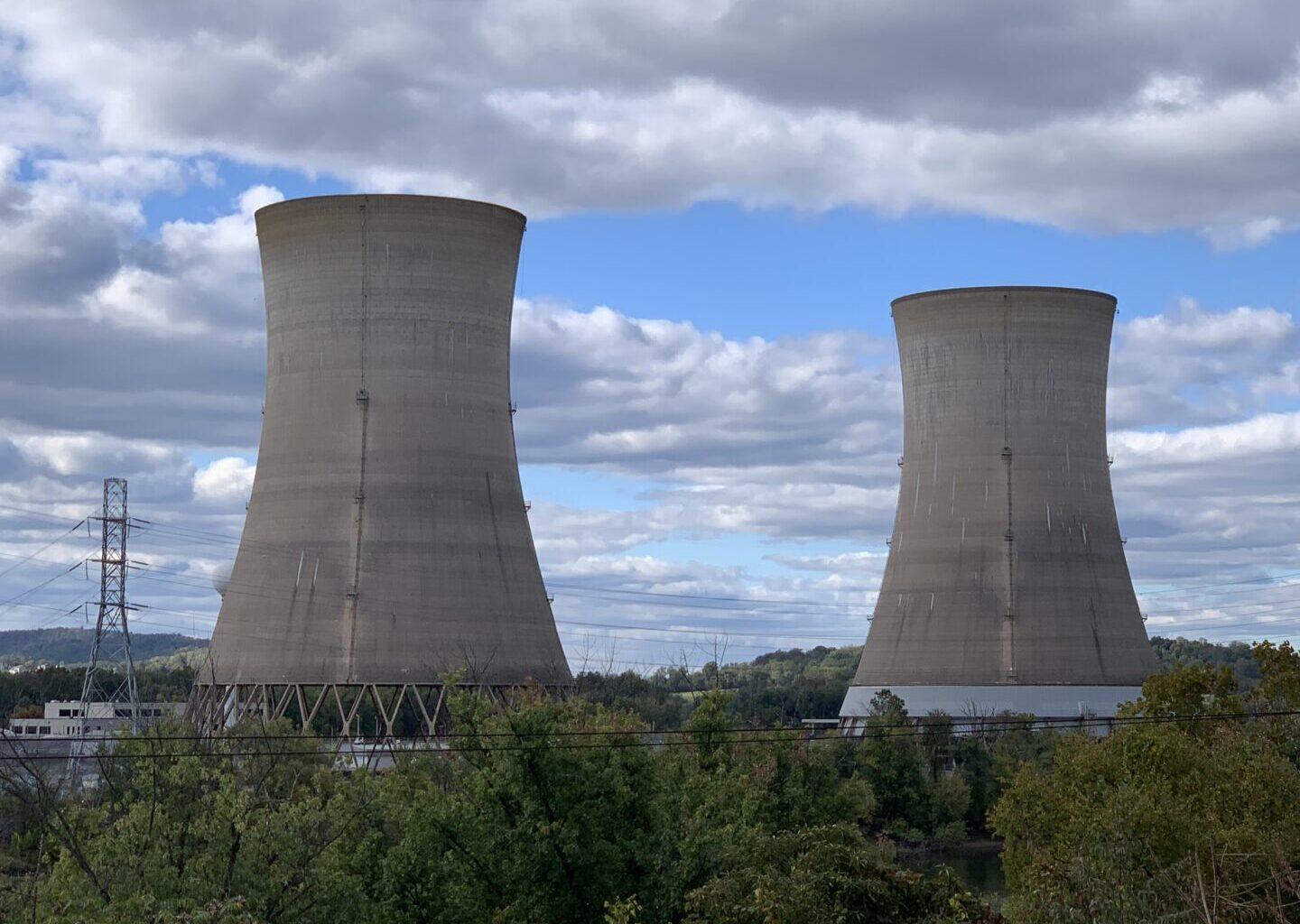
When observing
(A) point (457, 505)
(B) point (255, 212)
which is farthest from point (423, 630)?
(B) point (255, 212)

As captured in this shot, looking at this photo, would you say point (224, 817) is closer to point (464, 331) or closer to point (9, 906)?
point (9, 906)

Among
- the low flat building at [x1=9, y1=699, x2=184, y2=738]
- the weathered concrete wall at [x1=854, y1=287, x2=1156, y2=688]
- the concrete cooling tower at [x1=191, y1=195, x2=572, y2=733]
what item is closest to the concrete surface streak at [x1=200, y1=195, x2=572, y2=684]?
the concrete cooling tower at [x1=191, y1=195, x2=572, y2=733]

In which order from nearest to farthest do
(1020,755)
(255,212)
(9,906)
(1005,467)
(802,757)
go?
1. (9,906)
2. (802,757)
3. (255,212)
4. (1005,467)
5. (1020,755)

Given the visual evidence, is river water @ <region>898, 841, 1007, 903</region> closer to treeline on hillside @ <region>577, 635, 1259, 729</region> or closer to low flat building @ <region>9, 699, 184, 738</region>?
treeline on hillside @ <region>577, 635, 1259, 729</region>

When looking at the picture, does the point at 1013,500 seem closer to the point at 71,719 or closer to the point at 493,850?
the point at 493,850

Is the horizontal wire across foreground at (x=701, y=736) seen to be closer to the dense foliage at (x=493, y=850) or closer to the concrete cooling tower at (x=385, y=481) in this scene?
the dense foliage at (x=493, y=850)

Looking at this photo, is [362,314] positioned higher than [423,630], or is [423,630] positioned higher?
[362,314]

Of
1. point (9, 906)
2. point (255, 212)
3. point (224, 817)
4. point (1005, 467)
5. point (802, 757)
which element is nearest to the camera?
point (224, 817)

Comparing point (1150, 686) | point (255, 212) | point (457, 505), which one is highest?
point (255, 212)
